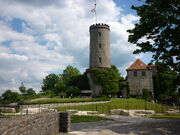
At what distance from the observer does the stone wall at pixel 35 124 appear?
5.41 metres

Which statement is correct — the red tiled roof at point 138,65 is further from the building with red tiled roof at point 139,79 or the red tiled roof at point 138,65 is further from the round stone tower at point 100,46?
the round stone tower at point 100,46

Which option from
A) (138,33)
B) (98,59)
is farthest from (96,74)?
(138,33)

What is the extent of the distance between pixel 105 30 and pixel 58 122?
163 feet

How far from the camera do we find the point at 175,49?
11.7 m

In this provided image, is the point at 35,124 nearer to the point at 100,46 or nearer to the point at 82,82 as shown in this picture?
the point at 82,82

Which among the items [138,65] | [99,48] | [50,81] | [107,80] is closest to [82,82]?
[107,80]

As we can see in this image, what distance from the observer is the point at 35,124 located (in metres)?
7.55

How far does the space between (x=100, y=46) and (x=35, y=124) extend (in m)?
49.8

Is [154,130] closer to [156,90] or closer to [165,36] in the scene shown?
[165,36]

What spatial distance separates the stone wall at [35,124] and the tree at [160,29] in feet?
22.0

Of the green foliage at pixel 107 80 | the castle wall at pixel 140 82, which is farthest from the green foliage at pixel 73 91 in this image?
the castle wall at pixel 140 82

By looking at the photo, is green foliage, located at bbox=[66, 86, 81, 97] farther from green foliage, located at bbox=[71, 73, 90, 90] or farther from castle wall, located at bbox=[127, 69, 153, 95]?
castle wall, located at bbox=[127, 69, 153, 95]

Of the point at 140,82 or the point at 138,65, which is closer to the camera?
the point at 140,82

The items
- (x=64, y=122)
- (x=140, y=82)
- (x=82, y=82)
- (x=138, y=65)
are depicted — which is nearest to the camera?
(x=64, y=122)
